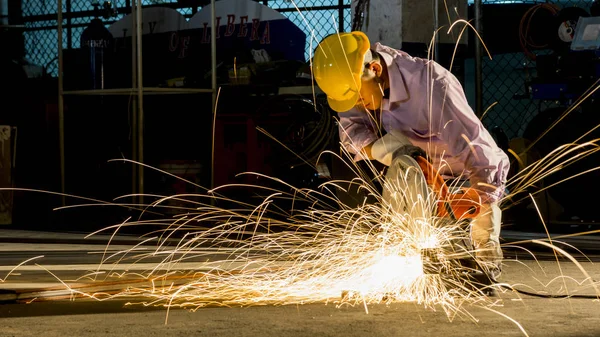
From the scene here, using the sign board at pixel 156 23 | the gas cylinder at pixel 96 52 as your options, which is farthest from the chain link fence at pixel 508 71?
the gas cylinder at pixel 96 52

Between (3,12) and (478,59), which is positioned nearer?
(478,59)

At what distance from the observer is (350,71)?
4254 millimetres

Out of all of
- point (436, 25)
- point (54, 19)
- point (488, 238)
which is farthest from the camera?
point (54, 19)

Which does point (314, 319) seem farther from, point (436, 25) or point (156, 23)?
point (156, 23)

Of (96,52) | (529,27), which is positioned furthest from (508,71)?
(96,52)

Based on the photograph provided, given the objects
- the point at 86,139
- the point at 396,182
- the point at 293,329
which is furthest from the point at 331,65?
the point at 86,139

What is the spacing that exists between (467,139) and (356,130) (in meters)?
0.67

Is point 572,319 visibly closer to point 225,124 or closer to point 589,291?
point 589,291

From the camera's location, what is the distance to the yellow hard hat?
425cm

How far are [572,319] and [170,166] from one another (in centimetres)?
507

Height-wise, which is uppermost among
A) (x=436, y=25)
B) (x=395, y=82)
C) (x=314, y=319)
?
(x=436, y=25)

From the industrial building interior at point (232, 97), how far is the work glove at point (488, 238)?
2015mm

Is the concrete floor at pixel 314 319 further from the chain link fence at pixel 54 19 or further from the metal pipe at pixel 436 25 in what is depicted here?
the chain link fence at pixel 54 19

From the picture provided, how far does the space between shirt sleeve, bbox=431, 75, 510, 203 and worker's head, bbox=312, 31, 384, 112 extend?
29 cm
